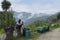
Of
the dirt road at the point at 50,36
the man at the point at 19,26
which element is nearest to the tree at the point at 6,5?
the dirt road at the point at 50,36

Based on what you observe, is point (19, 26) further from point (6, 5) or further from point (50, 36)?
point (6, 5)

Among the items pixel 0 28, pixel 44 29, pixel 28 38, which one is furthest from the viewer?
pixel 44 29

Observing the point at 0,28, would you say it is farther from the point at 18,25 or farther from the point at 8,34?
the point at 8,34

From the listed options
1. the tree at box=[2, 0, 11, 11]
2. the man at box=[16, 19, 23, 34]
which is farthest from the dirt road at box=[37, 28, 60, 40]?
the tree at box=[2, 0, 11, 11]

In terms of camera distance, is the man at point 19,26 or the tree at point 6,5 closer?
the man at point 19,26

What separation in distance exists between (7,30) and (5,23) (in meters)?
2.06

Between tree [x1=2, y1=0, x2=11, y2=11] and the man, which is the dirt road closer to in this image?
the man

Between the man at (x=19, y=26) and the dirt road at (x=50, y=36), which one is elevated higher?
the man at (x=19, y=26)

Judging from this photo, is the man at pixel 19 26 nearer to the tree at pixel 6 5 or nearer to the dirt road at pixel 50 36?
the dirt road at pixel 50 36

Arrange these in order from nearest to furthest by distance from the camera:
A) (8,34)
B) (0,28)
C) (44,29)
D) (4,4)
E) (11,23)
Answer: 1. (8,34)
2. (11,23)
3. (0,28)
4. (44,29)
5. (4,4)

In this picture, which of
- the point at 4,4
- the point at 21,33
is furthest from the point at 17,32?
the point at 4,4

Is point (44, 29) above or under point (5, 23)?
under

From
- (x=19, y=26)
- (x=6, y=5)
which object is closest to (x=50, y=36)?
(x=19, y=26)

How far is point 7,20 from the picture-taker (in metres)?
13.6
